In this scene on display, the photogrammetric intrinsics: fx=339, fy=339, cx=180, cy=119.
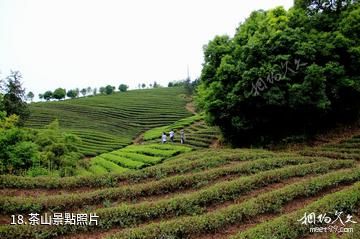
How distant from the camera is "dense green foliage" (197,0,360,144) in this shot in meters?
19.8

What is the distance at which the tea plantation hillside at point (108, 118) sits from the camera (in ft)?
125

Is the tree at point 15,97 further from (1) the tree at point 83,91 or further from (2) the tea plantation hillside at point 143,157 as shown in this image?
(1) the tree at point 83,91

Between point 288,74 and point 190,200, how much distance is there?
12606 mm

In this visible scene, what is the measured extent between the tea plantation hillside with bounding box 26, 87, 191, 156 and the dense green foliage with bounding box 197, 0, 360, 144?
600 inches

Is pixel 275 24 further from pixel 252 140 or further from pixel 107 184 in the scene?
pixel 107 184

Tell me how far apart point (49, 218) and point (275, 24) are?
59.5ft

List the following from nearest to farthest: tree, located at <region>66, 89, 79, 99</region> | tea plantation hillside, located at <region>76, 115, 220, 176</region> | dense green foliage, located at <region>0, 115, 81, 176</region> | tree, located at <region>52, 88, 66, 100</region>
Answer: dense green foliage, located at <region>0, 115, 81, 176</region> < tea plantation hillside, located at <region>76, 115, 220, 176</region> < tree, located at <region>52, 88, 66, 100</region> < tree, located at <region>66, 89, 79, 99</region>

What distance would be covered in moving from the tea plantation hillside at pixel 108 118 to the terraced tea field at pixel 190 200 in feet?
66.8

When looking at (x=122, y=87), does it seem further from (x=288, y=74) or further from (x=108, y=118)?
(x=288, y=74)

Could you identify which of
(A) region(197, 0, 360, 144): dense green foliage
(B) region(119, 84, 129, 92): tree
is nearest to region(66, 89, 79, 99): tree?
(B) region(119, 84, 129, 92): tree

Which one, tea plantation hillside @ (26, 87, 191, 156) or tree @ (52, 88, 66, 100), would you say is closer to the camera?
tea plantation hillside @ (26, 87, 191, 156)

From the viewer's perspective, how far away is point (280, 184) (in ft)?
38.9

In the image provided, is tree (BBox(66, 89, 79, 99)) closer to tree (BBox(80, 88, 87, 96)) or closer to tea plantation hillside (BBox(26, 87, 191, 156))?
tree (BBox(80, 88, 87, 96))

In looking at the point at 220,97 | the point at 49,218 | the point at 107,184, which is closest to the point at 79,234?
the point at 49,218
